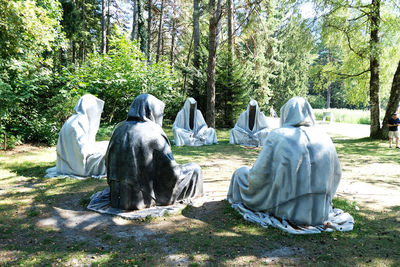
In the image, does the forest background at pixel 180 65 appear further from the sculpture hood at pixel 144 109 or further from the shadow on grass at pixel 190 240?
the shadow on grass at pixel 190 240

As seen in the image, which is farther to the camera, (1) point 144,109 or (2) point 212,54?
(2) point 212,54

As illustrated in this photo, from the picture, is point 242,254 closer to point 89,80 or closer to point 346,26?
point 89,80

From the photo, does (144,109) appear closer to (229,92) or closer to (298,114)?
(298,114)

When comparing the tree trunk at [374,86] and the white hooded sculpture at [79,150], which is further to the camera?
the tree trunk at [374,86]

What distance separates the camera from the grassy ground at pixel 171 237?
3.08 metres

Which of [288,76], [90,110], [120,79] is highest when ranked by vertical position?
[288,76]

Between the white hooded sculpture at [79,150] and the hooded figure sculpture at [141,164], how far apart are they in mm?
2238

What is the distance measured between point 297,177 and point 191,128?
8969mm

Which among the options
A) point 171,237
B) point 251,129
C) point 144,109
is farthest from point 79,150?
point 251,129

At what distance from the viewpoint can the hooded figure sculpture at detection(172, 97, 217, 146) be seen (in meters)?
11.8

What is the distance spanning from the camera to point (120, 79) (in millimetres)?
12945

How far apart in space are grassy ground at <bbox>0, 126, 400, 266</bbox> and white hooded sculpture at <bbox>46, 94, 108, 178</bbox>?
2.64 ft

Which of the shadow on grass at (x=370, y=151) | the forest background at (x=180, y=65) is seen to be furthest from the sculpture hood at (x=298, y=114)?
the forest background at (x=180, y=65)

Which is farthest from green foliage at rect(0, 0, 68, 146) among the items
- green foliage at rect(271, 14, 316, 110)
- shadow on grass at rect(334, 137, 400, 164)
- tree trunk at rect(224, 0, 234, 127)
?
green foliage at rect(271, 14, 316, 110)
